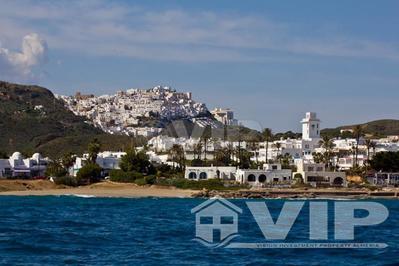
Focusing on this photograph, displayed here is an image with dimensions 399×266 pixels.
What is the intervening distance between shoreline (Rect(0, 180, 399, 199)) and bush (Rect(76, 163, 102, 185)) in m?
2.93

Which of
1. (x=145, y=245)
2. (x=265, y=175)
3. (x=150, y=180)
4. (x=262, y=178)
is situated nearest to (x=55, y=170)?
(x=150, y=180)

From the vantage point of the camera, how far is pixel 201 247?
3228 centimetres

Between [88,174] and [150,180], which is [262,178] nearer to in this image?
Answer: [150,180]

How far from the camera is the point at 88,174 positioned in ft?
357

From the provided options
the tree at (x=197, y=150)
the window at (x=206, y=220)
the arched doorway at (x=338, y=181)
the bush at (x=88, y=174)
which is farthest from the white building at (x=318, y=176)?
the window at (x=206, y=220)

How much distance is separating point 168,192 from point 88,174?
54.3ft

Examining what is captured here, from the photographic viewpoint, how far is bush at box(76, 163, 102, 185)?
357ft

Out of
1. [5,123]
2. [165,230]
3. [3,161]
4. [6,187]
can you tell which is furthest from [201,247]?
[5,123]

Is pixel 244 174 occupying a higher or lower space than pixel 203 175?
higher

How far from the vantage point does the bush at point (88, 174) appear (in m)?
109

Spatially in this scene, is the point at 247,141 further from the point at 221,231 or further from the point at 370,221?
the point at 221,231

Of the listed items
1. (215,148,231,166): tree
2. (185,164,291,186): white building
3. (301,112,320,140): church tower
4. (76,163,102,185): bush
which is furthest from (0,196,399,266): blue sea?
(301,112,320,140): church tower

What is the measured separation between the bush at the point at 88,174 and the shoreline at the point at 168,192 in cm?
293

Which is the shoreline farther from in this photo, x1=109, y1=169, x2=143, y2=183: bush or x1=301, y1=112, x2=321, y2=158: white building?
x1=301, y1=112, x2=321, y2=158: white building
